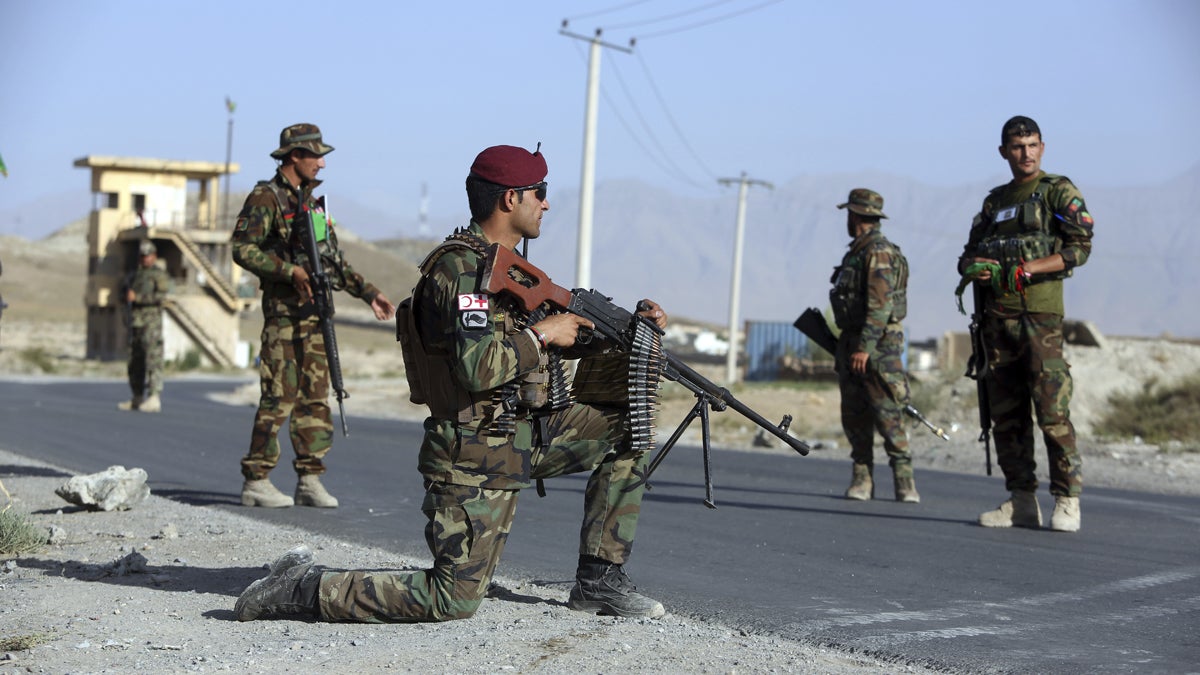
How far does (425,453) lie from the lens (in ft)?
17.8

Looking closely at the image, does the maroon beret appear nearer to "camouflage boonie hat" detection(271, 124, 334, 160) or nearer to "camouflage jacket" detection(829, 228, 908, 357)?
"camouflage boonie hat" detection(271, 124, 334, 160)

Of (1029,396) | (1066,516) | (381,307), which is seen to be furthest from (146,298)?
(1066,516)

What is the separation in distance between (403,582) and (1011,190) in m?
5.18

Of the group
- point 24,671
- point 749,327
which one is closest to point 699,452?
point 24,671

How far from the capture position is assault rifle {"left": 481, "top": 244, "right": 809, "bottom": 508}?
17.3 ft

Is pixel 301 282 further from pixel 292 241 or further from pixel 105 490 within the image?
pixel 105 490

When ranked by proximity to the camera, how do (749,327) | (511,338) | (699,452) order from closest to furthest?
(511,338), (699,452), (749,327)

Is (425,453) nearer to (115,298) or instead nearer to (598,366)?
(598,366)

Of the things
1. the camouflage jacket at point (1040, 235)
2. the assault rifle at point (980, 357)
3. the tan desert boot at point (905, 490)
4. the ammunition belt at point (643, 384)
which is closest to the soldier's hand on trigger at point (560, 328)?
the ammunition belt at point (643, 384)

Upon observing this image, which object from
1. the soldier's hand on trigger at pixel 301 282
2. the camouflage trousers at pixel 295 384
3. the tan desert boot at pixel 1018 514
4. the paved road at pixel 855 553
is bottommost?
the paved road at pixel 855 553

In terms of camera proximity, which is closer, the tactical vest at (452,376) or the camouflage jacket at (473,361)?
the camouflage jacket at (473,361)

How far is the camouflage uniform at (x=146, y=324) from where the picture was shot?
1916 centimetres

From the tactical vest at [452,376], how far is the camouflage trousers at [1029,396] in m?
4.08

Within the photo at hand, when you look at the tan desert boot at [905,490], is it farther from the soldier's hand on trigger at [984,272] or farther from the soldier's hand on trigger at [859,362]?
the soldier's hand on trigger at [984,272]
